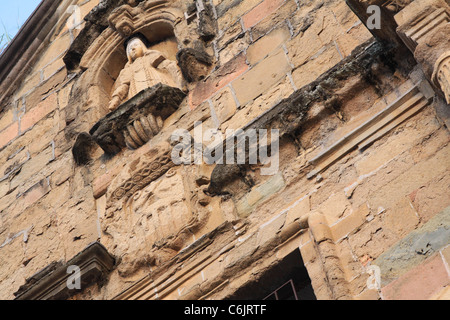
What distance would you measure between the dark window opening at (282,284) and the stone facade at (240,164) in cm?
1

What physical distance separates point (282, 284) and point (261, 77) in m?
1.90

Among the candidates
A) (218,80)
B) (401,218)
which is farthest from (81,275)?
(401,218)

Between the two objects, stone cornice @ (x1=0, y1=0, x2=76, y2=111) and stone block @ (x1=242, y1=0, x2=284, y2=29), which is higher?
stone cornice @ (x1=0, y1=0, x2=76, y2=111)

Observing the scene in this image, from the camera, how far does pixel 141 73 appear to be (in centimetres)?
818

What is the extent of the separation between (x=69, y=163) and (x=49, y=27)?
95.8 inches

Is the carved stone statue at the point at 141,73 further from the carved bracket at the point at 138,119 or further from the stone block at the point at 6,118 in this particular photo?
the stone block at the point at 6,118

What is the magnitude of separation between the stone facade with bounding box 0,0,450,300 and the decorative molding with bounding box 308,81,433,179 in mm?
11

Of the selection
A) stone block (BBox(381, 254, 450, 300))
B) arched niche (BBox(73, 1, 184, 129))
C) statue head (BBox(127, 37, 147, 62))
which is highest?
arched niche (BBox(73, 1, 184, 129))

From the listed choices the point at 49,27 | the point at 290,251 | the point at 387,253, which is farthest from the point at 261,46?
the point at 49,27

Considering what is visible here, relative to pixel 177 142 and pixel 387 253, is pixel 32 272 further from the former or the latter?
pixel 387 253

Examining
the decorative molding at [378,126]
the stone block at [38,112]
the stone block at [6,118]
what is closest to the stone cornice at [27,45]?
the stone block at [6,118]

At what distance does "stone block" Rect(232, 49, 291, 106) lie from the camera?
23.2ft

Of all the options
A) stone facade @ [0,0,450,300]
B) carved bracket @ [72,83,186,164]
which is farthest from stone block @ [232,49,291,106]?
carved bracket @ [72,83,186,164]

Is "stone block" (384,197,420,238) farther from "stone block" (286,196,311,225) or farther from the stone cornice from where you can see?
the stone cornice
